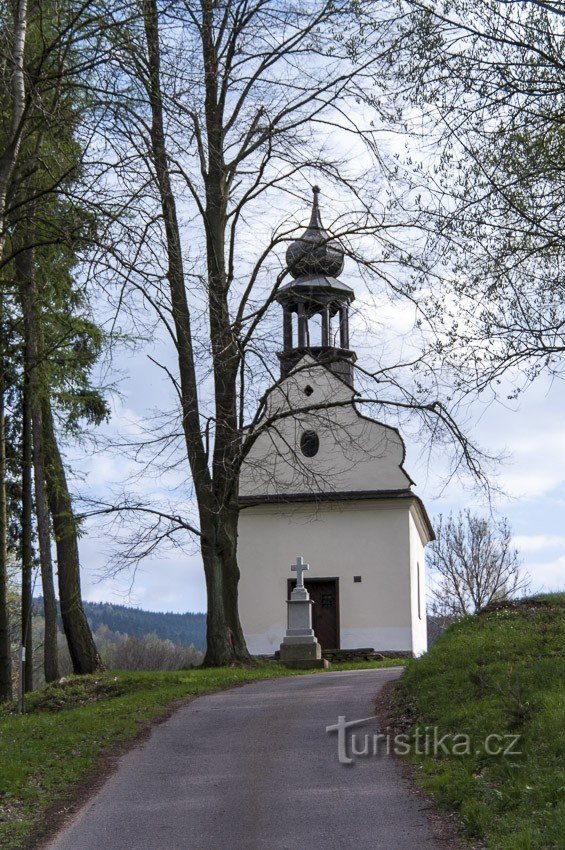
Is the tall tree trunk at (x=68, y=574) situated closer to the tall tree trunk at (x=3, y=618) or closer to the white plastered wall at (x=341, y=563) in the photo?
the tall tree trunk at (x=3, y=618)

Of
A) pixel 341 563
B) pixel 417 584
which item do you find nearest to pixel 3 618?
pixel 341 563

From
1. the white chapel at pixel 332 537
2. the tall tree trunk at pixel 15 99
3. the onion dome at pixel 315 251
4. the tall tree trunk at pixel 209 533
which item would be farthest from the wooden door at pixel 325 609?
the tall tree trunk at pixel 15 99

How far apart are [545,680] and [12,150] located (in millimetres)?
7036

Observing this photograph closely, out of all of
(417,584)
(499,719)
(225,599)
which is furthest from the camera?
(417,584)

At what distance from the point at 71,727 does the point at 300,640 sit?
410 inches

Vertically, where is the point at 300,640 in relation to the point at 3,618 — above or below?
below

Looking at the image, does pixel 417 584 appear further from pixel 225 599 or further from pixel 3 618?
pixel 3 618

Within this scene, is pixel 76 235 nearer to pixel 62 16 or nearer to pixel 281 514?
pixel 62 16

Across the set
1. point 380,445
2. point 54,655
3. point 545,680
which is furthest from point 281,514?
point 545,680

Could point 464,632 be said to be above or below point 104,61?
below

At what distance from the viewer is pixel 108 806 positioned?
8578mm

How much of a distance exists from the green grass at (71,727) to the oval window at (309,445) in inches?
414

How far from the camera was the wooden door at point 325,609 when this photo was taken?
28.3 m

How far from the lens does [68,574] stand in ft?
63.6
